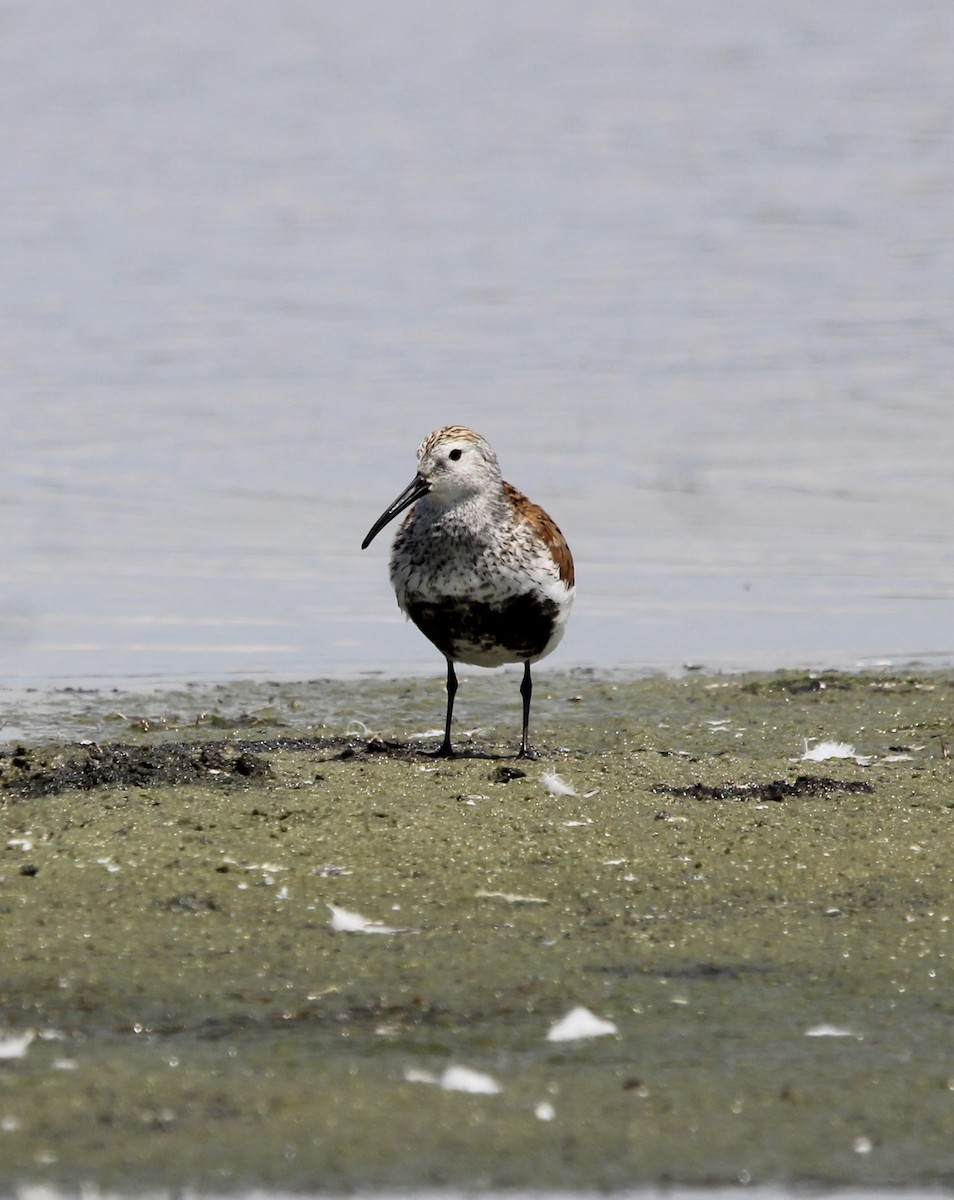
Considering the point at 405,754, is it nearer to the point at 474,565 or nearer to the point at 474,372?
the point at 474,565

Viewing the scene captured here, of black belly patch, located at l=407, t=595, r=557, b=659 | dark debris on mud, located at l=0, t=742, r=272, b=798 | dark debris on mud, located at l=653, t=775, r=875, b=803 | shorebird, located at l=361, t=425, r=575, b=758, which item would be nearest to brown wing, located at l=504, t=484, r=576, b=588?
shorebird, located at l=361, t=425, r=575, b=758

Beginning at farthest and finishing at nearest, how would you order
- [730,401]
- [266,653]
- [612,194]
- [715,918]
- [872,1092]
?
1. [612,194]
2. [730,401]
3. [266,653]
4. [715,918]
5. [872,1092]

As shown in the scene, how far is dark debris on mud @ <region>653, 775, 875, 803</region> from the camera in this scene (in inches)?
321

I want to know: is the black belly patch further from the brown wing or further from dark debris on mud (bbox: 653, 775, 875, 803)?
dark debris on mud (bbox: 653, 775, 875, 803)

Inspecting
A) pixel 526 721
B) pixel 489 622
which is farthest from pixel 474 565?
pixel 526 721

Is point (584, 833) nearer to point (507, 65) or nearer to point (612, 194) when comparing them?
point (612, 194)

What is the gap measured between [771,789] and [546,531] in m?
1.96

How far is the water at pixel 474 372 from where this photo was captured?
13.9 metres

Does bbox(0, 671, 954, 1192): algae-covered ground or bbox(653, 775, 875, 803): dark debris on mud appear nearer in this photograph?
bbox(0, 671, 954, 1192): algae-covered ground

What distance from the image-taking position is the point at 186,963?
6312 mm

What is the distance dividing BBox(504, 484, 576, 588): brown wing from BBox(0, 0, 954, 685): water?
9.93 ft

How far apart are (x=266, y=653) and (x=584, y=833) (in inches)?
222

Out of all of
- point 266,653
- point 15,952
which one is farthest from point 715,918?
point 266,653

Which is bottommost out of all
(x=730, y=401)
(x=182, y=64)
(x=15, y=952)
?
(x=15, y=952)
